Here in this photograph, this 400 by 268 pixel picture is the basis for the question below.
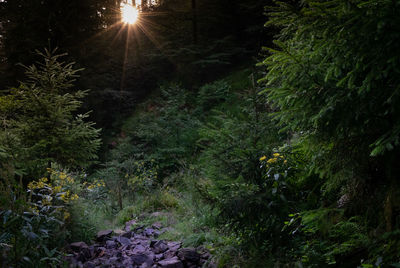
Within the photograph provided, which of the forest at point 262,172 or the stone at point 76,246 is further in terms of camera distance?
the stone at point 76,246

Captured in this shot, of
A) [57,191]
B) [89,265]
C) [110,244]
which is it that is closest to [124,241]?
[110,244]

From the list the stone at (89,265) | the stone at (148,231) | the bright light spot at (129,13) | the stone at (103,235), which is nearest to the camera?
the stone at (89,265)

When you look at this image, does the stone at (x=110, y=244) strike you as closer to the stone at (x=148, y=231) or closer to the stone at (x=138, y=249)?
the stone at (x=138, y=249)

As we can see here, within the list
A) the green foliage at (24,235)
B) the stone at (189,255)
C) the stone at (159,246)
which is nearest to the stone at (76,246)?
the green foliage at (24,235)

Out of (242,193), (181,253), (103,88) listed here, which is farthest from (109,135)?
(242,193)

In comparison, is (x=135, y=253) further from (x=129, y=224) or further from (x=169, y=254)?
(x=129, y=224)

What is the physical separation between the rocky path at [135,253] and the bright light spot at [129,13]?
46.8 ft

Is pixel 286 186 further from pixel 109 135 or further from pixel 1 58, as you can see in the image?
pixel 1 58

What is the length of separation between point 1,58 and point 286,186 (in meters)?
16.0

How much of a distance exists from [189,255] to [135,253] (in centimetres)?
116

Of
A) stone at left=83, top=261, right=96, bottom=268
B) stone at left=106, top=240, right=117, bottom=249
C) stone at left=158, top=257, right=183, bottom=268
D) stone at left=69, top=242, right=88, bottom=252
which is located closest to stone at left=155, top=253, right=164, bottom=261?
stone at left=158, top=257, right=183, bottom=268

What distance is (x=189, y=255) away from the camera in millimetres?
3834

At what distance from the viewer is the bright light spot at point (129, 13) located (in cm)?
1596

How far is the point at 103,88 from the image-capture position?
561 inches
